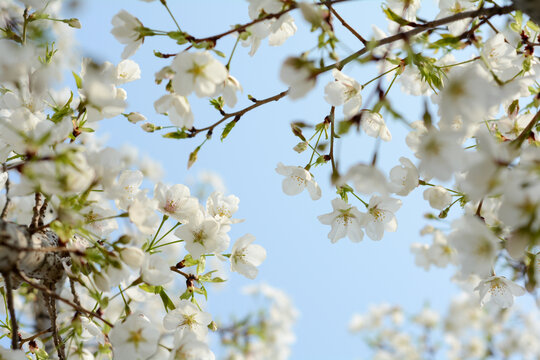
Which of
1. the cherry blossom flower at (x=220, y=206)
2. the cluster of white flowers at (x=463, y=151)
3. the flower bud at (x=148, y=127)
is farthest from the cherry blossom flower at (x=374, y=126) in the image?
the flower bud at (x=148, y=127)

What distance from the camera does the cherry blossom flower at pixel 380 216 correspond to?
145 centimetres

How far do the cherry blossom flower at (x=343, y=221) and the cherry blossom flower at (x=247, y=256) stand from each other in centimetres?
24

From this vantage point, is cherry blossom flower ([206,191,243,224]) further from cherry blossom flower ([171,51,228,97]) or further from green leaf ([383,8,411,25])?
green leaf ([383,8,411,25])

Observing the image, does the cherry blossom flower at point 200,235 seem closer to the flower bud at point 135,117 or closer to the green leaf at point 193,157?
the green leaf at point 193,157

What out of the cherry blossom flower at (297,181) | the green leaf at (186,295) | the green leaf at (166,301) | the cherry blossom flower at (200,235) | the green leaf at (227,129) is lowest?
the green leaf at (166,301)

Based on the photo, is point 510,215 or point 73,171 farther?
point 73,171

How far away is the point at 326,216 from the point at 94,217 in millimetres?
738

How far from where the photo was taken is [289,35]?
1.43 metres

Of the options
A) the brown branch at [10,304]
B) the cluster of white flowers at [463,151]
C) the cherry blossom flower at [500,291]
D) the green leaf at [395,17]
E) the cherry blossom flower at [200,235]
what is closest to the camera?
the cluster of white flowers at [463,151]

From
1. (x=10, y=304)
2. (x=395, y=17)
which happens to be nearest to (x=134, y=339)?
(x=10, y=304)

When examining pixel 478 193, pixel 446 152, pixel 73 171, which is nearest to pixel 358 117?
pixel 446 152

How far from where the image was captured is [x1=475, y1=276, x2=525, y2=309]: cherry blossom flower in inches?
56.9

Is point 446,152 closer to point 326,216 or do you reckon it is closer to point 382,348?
point 326,216

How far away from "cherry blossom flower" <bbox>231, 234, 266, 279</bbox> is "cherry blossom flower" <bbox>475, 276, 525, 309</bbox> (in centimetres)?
72
